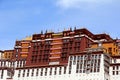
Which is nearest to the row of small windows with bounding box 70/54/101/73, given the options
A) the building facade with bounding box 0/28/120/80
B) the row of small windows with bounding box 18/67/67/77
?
the building facade with bounding box 0/28/120/80

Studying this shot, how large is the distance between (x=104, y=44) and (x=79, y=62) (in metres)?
16.0

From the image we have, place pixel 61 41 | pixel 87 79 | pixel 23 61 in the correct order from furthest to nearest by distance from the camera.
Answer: pixel 23 61
pixel 61 41
pixel 87 79

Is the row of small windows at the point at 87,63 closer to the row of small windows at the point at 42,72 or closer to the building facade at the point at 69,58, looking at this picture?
the building facade at the point at 69,58

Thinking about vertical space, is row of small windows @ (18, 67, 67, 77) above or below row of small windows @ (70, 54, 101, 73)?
below

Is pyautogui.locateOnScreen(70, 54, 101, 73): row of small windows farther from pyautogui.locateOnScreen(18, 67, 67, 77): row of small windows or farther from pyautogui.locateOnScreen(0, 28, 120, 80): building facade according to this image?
pyautogui.locateOnScreen(18, 67, 67, 77): row of small windows

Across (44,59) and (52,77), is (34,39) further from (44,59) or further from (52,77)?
(52,77)

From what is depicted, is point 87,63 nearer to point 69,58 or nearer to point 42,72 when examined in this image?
point 69,58

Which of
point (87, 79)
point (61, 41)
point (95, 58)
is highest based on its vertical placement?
point (61, 41)

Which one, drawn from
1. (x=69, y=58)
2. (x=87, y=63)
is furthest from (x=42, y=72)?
(x=87, y=63)

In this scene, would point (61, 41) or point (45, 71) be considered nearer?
point (45, 71)

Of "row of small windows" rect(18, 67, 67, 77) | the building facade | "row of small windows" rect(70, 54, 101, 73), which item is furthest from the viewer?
"row of small windows" rect(18, 67, 67, 77)

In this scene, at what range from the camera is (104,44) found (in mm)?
130250

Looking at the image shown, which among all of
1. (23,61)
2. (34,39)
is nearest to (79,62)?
(34,39)

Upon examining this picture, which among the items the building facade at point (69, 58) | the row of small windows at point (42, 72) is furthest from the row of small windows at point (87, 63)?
the row of small windows at point (42, 72)
